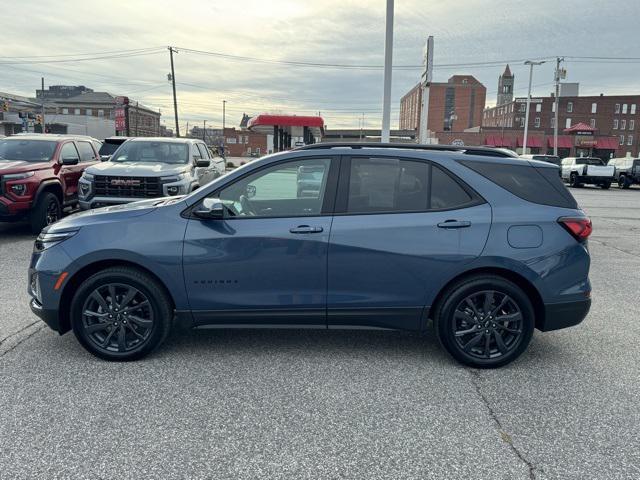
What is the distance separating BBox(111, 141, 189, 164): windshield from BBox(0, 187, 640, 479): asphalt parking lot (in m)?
6.34

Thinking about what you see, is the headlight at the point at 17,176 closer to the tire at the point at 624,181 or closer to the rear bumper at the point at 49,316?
the rear bumper at the point at 49,316

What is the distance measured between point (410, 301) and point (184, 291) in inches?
69.0

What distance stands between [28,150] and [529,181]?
974 centimetres

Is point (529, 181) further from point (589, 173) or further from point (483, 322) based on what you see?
point (589, 173)

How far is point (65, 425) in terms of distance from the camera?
3.14 meters

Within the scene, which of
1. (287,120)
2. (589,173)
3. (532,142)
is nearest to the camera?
(287,120)

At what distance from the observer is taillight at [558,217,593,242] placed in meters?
4.03

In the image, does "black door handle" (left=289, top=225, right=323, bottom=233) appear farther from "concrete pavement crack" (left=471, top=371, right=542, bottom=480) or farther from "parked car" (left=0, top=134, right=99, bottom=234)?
"parked car" (left=0, top=134, right=99, bottom=234)

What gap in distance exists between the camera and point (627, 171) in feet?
101

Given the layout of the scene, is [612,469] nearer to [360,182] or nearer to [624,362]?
[624,362]

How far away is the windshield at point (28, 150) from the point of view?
10102 mm

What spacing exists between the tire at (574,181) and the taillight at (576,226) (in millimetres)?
29876

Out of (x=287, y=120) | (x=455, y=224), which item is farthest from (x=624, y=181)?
(x=455, y=224)

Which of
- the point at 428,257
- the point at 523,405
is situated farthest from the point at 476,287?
the point at 523,405
